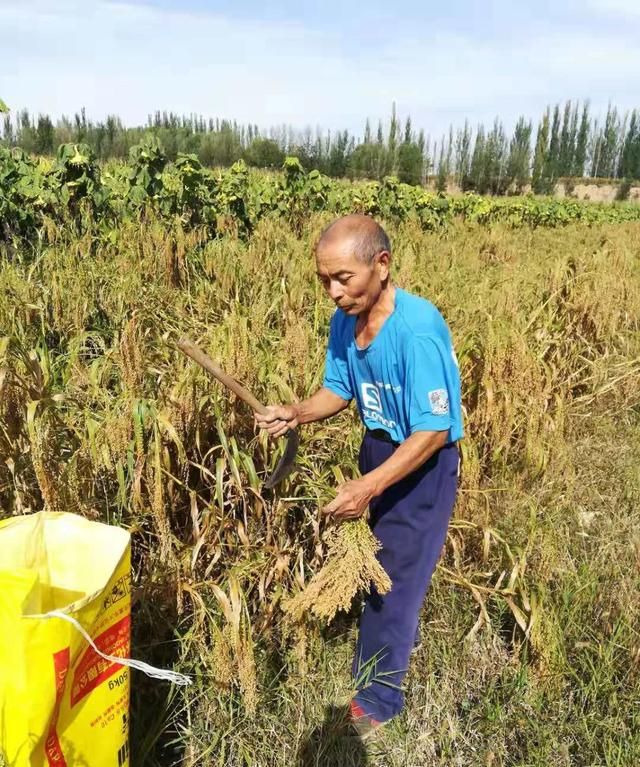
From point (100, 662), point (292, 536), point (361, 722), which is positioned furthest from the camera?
point (292, 536)

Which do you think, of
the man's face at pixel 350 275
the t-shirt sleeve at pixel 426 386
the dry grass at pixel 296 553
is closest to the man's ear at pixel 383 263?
the man's face at pixel 350 275

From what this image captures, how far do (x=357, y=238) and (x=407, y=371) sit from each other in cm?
33

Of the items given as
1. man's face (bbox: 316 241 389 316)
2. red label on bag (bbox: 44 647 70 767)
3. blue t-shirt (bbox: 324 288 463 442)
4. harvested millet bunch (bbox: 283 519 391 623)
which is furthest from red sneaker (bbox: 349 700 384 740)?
man's face (bbox: 316 241 389 316)

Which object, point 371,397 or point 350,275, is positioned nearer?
point 350,275

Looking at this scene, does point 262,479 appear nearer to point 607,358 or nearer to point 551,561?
point 551,561

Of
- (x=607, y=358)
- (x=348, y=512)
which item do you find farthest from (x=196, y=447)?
(x=607, y=358)

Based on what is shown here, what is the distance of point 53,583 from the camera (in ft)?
4.05

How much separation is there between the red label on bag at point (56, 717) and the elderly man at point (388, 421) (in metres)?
0.60

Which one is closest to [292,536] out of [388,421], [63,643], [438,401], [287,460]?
[287,460]

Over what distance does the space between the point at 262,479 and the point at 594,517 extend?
155 cm

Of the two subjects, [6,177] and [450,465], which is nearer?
[450,465]

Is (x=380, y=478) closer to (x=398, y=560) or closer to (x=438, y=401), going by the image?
(x=438, y=401)

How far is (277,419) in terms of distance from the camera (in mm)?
1721

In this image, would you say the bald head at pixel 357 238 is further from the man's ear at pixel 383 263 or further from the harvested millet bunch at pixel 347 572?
the harvested millet bunch at pixel 347 572
